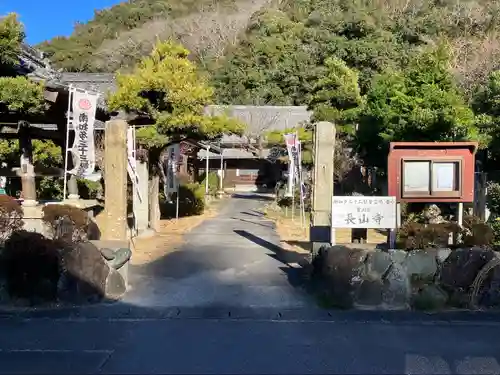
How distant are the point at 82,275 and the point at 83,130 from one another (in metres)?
4.22

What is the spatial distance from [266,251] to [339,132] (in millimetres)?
13468

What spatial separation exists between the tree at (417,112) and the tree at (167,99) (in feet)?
16.5

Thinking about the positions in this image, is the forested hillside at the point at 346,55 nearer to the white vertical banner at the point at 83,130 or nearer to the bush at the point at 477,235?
the bush at the point at 477,235

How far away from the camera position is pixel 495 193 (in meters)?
11.4

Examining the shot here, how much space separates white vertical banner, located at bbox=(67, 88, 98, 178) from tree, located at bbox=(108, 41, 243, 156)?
2595mm

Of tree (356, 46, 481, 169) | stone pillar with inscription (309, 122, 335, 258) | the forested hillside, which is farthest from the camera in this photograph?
the forested hillside

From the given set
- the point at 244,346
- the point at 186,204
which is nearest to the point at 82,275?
the point at 244,346

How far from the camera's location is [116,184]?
9703mm

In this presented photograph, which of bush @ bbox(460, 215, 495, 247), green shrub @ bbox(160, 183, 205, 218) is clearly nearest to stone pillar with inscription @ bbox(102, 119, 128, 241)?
bush @ bbox(460, 215, 495, 247)

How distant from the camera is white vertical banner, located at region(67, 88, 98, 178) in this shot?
10.7m

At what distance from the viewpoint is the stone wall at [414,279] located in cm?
720

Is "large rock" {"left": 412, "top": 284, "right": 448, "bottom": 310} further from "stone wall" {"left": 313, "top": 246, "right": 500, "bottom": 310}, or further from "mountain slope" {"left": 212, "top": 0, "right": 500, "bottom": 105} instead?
"mountain slope" {"left": 212, "top": 0, "right": 500, "bottom": 105}

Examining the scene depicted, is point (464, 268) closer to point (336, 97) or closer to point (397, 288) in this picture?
point (397, 288)

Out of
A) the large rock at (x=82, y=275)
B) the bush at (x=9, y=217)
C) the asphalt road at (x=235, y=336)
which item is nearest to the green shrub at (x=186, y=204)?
the bush at (x=9, y=217)
